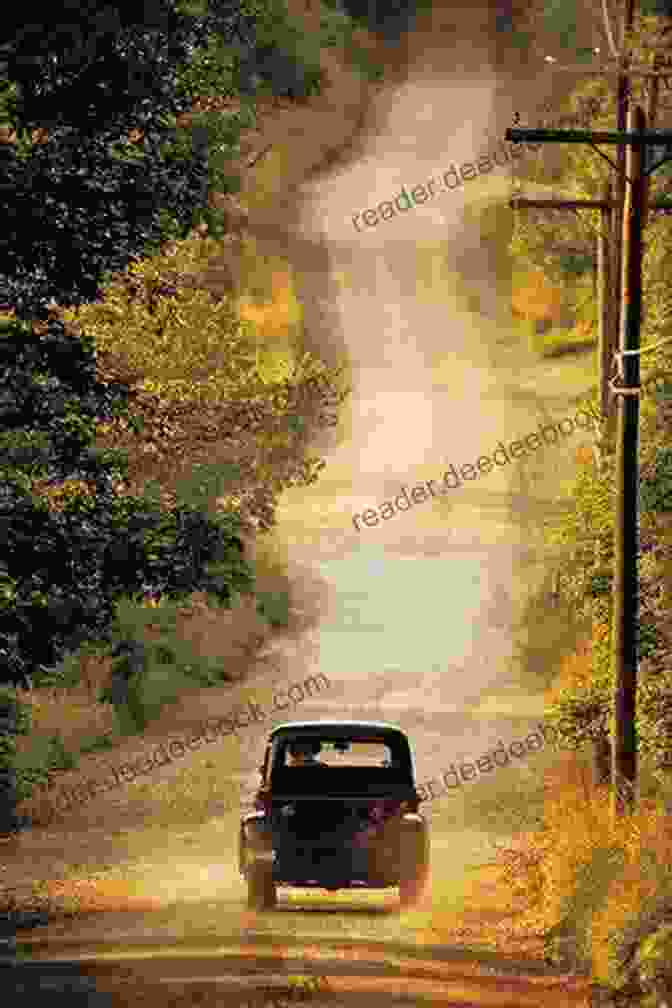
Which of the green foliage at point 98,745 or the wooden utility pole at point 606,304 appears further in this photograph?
the green foliage at point 98,745

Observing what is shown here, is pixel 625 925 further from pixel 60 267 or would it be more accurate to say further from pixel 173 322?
pixel 173 322

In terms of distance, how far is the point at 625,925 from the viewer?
20141 mm

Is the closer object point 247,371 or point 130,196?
point 130,196

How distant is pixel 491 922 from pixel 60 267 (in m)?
8.09

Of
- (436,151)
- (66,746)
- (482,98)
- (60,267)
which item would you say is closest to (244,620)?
(66,746)

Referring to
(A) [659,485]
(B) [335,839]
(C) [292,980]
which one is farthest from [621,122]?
(C) [292,980]

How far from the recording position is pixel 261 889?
25141 millimetres

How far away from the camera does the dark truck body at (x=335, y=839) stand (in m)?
24.7

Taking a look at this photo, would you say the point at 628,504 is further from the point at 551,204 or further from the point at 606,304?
the point at 606,304

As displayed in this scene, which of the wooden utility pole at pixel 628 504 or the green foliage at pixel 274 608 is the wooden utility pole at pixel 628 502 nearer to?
the wooden utility pole at pixel 628 504

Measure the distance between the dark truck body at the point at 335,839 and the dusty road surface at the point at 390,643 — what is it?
1.40 ft

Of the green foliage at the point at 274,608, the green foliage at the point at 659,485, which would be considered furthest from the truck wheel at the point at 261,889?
the green foliage at the point at 274,608

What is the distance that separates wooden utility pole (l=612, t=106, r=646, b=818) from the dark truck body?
6.73ft

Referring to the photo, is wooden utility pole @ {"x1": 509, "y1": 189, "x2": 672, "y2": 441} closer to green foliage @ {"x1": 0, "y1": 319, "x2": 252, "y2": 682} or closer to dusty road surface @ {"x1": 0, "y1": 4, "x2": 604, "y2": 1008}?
dusty road surface @ {"x1": 0, "y1": 4, "x2": 604, "y2": 1008}
